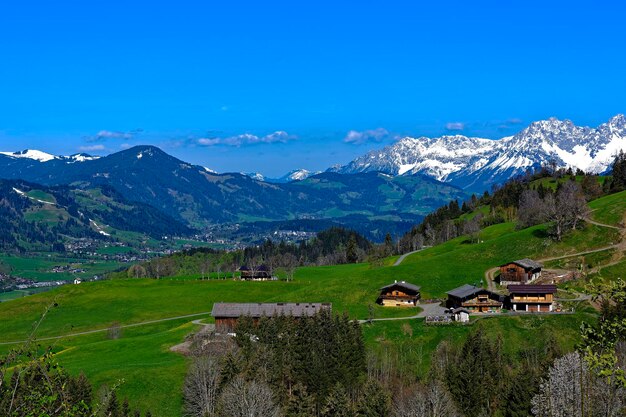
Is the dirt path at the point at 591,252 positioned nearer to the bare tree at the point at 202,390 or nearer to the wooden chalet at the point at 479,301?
the wooden chalet at the point at 479,301

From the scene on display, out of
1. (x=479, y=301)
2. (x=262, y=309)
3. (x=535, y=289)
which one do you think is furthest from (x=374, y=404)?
(x=535, y=289)

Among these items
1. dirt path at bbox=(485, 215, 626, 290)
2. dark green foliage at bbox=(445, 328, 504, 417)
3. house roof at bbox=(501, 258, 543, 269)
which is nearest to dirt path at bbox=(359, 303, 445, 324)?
dirt path at bbox=(485, 215, 626, 290)

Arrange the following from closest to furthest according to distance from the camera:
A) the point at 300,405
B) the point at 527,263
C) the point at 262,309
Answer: the point at 300,405
the point at 262,309
the point at 527,263

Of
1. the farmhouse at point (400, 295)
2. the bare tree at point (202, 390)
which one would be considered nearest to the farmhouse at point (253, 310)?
the farmhouse at point (400, 295)

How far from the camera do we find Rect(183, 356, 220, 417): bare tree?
86.9 meters

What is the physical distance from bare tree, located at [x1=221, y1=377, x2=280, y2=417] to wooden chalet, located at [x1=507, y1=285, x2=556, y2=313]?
6698 cm

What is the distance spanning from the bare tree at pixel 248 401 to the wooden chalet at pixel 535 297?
6698 centimetres

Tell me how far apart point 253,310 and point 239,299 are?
4290 cm

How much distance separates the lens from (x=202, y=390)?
8812cm

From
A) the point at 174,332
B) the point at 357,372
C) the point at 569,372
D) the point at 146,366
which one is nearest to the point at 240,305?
the point at 174,332

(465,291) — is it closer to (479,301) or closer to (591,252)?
(479,301)

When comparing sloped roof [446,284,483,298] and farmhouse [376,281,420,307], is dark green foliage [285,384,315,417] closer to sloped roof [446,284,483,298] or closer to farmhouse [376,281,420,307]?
sloped roof [446,284,483,298]

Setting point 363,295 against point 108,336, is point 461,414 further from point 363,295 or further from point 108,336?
point 108,336

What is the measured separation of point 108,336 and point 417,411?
8726 cm
